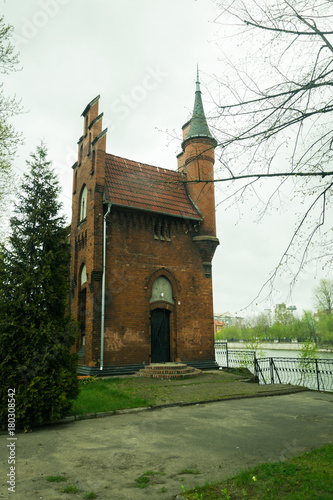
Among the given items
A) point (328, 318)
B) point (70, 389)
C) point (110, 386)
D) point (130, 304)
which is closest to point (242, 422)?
point (70, 389)

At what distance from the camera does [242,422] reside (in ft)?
24.2

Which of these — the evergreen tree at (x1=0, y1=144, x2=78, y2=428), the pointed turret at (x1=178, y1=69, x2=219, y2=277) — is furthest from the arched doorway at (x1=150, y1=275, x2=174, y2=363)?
the evergreen tree at (x1=0, y1=144, x2=78, y2=428)

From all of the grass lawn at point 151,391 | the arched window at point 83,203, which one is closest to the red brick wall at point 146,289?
the grass lawn at point 151,391

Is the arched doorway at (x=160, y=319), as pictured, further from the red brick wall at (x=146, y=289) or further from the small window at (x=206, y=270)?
the small window at (x=206, y=270)

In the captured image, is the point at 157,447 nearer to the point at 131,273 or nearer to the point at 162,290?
the point at 131,273

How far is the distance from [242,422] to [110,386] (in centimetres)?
591

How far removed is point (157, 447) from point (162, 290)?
11772 millimetres

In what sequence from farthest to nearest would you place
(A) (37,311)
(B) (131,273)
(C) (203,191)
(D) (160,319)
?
1. (C) (203,191)
2. (D) (160,319)
3. (B) (131,273)
4. (A) (37,311)

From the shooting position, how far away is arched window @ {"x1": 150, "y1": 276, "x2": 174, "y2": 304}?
17.1 meters

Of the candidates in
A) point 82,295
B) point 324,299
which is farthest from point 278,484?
point 324,299

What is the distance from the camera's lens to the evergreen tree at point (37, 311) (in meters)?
7.02

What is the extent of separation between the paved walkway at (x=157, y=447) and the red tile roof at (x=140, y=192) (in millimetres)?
10521

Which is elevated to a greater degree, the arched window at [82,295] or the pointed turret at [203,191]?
the pointed turret at [203,191]

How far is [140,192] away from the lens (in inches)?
698
